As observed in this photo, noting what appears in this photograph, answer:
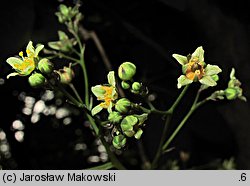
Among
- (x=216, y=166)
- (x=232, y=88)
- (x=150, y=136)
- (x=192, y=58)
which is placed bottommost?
(x=216, y=166)

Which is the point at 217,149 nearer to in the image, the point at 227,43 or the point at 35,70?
the point at 227,43

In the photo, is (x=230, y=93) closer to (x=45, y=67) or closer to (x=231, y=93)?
(x=231, y=93)

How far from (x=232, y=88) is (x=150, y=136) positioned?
0.67 metres

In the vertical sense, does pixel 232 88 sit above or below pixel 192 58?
below

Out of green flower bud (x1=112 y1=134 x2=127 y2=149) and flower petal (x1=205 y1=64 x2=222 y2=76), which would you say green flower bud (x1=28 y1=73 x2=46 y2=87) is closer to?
green flower bud (x1=112 y1=134 x2=127 y2=149)

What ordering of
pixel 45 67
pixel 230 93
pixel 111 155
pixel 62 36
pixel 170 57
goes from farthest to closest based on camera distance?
1. pixel 170 57
2. pixel 62 36
3. pixel 230 93
4. pixel 111 155
5. pixel 45 67

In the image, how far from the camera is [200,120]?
207 centimetres

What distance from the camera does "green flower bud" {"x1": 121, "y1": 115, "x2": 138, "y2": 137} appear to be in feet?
3.81

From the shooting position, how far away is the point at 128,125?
1162mm

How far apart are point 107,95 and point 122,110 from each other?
0.26 ft

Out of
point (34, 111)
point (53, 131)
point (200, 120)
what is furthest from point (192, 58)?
point (53, 131)

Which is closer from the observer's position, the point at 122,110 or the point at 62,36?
the point at 122,110

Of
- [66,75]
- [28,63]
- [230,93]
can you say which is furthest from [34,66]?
[230,93]

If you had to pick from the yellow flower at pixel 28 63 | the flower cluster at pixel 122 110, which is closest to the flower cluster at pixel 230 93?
the flower cluster at pixel 122 110
